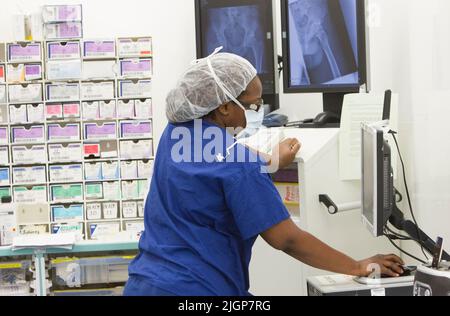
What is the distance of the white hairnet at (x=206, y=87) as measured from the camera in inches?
80.4

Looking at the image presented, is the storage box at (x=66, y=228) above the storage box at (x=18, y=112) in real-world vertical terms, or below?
below

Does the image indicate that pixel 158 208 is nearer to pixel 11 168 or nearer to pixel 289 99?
pixel 289 99

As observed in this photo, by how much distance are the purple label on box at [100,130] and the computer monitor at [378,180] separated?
2.29 metres

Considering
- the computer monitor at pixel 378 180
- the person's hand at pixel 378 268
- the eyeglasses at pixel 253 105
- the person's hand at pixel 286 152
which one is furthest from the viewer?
the person's hand at pixel 286 152

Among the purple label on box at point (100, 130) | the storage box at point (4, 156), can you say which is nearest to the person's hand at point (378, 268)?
the purple label on box at point (100, 130)

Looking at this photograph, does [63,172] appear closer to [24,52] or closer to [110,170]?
[110,170]

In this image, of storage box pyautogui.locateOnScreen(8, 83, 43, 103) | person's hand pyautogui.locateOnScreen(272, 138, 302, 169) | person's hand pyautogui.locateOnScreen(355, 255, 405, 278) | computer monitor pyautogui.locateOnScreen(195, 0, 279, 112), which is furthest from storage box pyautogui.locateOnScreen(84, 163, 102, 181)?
person's hand pyautogui.locateOnScreen(355, 255, 405, 278)

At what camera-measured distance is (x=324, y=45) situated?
2.90 meters

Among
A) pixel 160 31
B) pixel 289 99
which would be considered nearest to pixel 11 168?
pixel 160 31

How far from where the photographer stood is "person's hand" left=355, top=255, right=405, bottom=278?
6.56 ft

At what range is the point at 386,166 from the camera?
6.35ft

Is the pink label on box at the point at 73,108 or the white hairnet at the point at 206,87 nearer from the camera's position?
the white hairnet at the point at 206,87

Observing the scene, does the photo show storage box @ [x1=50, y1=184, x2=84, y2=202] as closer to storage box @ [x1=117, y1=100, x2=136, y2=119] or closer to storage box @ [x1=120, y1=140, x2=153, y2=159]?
storage box @ [x1=120, y1=140, x2=153, y2=159]

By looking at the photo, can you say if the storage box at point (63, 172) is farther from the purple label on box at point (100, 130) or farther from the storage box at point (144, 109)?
the storage box at point (144, 109)
